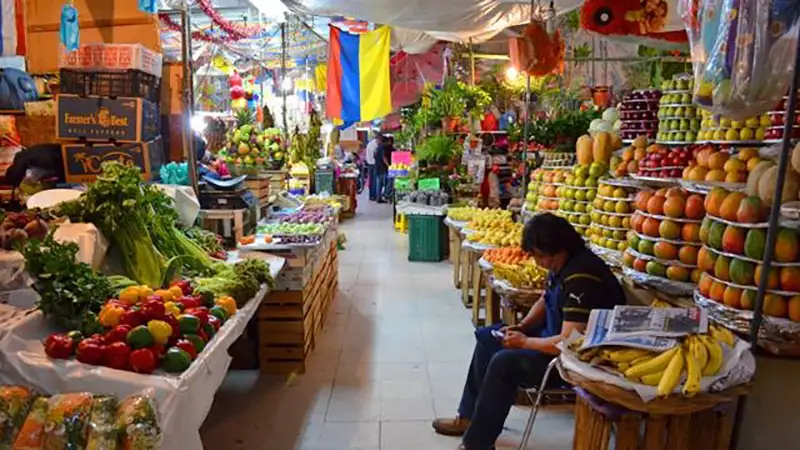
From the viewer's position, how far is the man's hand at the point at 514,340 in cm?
298

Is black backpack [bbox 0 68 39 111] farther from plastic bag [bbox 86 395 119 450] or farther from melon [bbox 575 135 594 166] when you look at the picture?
melon [bbox 575 135 594 166]

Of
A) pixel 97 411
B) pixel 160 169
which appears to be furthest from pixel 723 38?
pixel 160 169

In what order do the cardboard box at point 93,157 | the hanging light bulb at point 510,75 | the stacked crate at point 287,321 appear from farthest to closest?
the hanging light bulb at point 510,75 < the stacked crate at point 287,321 < the cardboard box at point 93,157

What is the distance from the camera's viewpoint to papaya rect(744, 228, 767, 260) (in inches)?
93.0

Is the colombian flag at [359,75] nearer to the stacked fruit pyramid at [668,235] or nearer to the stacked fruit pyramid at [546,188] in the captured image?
the stacked fruit pyramid at [546,188]

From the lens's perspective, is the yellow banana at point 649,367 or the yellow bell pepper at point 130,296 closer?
the yellow banana at point 649,367

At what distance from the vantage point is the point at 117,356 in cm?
224

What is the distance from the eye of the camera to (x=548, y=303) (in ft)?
10.7

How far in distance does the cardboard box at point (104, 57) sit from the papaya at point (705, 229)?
367 centimetres

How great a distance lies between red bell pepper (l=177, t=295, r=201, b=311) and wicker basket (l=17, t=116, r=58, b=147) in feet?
9.32

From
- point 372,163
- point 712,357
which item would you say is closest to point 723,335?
point 712,357

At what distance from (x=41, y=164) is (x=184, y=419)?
2.77m

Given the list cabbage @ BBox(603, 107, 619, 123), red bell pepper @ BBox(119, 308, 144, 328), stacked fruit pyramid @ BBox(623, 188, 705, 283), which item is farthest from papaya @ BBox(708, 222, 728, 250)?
cabbage @ BBox(603, 107, 619, 123)

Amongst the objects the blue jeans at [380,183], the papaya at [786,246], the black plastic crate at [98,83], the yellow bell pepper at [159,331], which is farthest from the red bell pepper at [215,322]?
the blue jeans at [380,183]
